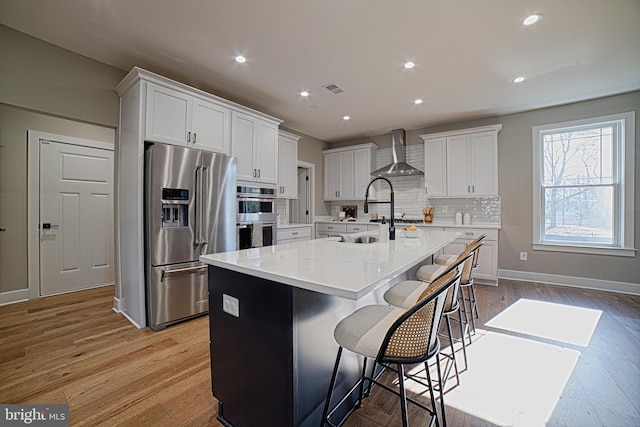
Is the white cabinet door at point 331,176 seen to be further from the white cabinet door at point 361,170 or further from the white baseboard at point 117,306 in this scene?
the white baseboard at point 117,306

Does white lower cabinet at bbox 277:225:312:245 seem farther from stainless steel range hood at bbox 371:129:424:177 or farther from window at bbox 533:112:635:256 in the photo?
window at bbox 533:112:635:256

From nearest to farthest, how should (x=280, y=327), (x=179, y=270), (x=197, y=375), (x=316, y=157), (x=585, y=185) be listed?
(x=280, y=327) → (x=197, y=375) → (x=179, y=270) → (x=585, y=185) → (x=316, y=157)

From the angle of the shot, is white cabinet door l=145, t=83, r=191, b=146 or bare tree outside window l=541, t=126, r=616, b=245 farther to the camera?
bare tree outside window l=541, t=126, r=616, b=245

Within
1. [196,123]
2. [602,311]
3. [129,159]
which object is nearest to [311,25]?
[196,123]

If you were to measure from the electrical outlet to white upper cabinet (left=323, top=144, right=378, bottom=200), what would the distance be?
4315 millimetres

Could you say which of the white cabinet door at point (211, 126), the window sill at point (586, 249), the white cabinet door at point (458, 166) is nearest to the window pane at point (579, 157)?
the window sill at point (586, 249)

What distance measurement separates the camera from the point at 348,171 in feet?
18.5

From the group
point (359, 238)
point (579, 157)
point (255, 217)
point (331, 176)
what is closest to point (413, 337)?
point (359, 238)

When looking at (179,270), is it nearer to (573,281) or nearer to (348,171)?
(348,171)

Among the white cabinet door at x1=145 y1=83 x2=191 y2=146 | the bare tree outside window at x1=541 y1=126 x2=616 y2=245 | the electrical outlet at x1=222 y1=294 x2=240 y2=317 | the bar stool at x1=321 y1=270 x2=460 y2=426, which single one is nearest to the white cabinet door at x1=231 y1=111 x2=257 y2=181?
the white cabinet door at x1=145 y1=83 x2=191 y2=146

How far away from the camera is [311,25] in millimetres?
2295

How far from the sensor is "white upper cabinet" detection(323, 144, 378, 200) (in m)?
5.46

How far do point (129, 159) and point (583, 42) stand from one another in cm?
446

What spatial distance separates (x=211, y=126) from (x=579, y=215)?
17.3 feet
